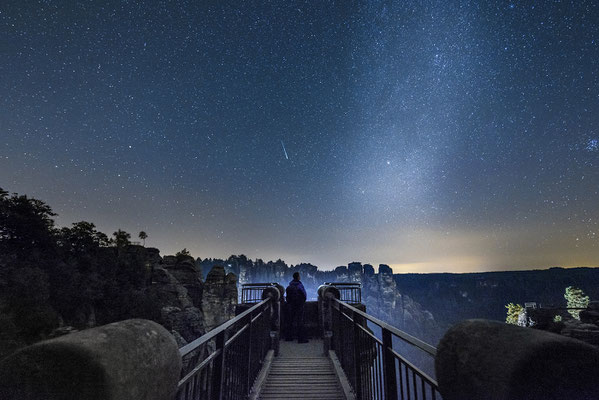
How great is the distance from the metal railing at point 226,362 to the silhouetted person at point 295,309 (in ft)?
5.71

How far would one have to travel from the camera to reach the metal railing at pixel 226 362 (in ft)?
7.29

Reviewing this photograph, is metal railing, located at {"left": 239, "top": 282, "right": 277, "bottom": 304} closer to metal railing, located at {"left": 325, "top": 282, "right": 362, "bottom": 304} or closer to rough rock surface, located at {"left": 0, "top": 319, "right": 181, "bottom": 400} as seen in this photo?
metal railing, located at {"left": 325, "top": 282, "right": 362, "bottom": 304}

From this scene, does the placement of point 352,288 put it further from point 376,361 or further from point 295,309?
point 376,361

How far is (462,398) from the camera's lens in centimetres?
132

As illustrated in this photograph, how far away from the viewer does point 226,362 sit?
3797mm

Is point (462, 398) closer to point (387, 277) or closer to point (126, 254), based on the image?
point (126, 254)

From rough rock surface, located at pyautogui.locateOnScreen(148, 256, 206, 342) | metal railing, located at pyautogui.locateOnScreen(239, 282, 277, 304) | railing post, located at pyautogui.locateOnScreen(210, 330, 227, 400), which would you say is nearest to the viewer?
railing post, located at pyautogui.locateOnScreen(210, 330, 227, 400)

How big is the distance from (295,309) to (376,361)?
6.48 metres

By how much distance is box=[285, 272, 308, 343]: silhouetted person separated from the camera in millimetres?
9328

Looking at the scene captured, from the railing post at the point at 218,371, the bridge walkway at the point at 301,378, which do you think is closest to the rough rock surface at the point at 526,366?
the railing post at the point at 218,371

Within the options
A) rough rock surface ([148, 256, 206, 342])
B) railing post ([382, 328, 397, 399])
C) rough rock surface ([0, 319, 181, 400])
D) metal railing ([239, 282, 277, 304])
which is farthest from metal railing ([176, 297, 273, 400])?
rough rock surface ([148, 256, 206, 342])

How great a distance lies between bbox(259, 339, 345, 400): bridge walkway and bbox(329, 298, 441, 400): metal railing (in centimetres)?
46

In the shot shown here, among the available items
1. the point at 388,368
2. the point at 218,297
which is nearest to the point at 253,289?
the point at 388,368

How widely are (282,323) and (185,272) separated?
172 feet
